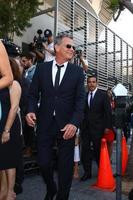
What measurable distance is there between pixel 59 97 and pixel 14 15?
18.8 ft

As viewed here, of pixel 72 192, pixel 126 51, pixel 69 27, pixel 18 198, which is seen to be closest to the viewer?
pixel 18 198

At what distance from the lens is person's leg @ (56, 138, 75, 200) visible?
460cm

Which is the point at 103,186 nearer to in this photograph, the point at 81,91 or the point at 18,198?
the point at 18,198

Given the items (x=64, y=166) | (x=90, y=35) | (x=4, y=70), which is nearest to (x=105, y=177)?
(x=64, y=166)

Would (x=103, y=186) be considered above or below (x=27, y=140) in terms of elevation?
below

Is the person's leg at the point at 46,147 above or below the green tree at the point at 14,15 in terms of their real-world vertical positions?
below

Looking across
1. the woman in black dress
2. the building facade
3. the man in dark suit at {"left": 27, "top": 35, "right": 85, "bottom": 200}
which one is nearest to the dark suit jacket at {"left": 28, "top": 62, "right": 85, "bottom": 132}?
the man in dark suit at {"left": 27, "top": 35, "right": 85, "bottom": 200}

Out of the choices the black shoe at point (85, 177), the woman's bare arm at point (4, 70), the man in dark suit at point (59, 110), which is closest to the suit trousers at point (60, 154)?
the man in dark suit at point (59, 110)

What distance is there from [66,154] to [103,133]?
3494 mm

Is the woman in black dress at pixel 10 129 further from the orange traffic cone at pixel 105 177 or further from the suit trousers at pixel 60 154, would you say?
the orange traffic cone at pixel 105 177

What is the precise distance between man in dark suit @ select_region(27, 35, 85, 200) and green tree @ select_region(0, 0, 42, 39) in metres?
5.23

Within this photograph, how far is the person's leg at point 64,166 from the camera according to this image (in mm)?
4598

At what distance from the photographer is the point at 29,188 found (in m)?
6.55

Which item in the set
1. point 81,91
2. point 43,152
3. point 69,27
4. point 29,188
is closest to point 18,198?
point 29,188
